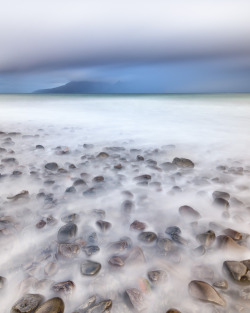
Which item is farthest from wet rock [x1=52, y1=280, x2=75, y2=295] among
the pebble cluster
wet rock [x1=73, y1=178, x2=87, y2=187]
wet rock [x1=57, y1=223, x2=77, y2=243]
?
wet rock [x1=73, y1=178, x2=87, y2=187]

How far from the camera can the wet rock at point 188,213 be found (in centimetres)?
162

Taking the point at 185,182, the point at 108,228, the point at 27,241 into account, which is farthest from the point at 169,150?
the point at 27,241

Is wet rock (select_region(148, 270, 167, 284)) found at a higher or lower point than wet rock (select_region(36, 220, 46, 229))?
lower

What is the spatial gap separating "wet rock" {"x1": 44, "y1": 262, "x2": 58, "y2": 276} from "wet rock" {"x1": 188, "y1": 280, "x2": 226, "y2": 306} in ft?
2.33

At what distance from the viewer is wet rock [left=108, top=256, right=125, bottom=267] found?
3.89 feet

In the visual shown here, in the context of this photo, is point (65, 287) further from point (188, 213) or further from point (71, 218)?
point (188, 213)

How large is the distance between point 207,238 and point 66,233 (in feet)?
3.04

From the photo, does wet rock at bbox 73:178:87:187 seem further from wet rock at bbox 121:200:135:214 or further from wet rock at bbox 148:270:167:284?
wet rock at bbox 148:270:167:284

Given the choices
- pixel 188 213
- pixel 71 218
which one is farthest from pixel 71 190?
pixel 188 213

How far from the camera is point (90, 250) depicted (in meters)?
1.29

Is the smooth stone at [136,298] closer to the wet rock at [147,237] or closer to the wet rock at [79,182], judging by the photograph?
the wet rock at [147,237]

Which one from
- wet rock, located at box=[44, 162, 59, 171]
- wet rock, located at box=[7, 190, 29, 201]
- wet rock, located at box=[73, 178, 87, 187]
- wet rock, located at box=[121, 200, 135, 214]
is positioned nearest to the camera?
wet rock, located at box=[121, 200, 135, 214]

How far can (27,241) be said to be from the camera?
136cm

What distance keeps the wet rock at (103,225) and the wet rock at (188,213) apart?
0.58 meters
